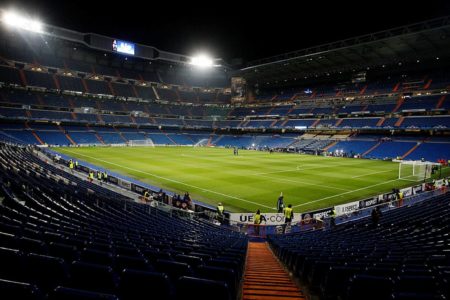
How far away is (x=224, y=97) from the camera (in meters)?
108

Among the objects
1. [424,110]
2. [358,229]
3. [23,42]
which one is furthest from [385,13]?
[23,42]

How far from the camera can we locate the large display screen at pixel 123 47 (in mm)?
82819

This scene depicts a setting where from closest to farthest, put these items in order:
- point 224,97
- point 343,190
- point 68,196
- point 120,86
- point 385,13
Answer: point 68,196
point 343,190
point 385,13
point 120,86
point 224,97

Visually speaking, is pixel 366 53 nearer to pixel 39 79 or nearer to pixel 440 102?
pixel 440 102

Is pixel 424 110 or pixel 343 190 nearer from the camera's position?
pixel 343 190

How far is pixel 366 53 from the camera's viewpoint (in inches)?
2520

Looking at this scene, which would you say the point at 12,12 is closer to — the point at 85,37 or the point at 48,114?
the point at 85,37

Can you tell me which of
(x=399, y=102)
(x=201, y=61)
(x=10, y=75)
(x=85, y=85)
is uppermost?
(x=201, y=61)

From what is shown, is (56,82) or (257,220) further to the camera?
(56,82)

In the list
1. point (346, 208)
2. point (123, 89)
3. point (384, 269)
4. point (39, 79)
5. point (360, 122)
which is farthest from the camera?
point (123, 89)

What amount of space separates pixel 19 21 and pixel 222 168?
62021 mm

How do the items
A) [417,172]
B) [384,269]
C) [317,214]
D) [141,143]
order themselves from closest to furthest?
[384,269] < [317,214] < [417,172] < [141,143]

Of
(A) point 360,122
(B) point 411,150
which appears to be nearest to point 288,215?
(B) point 411,150

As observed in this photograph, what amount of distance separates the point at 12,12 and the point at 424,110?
8975cm
